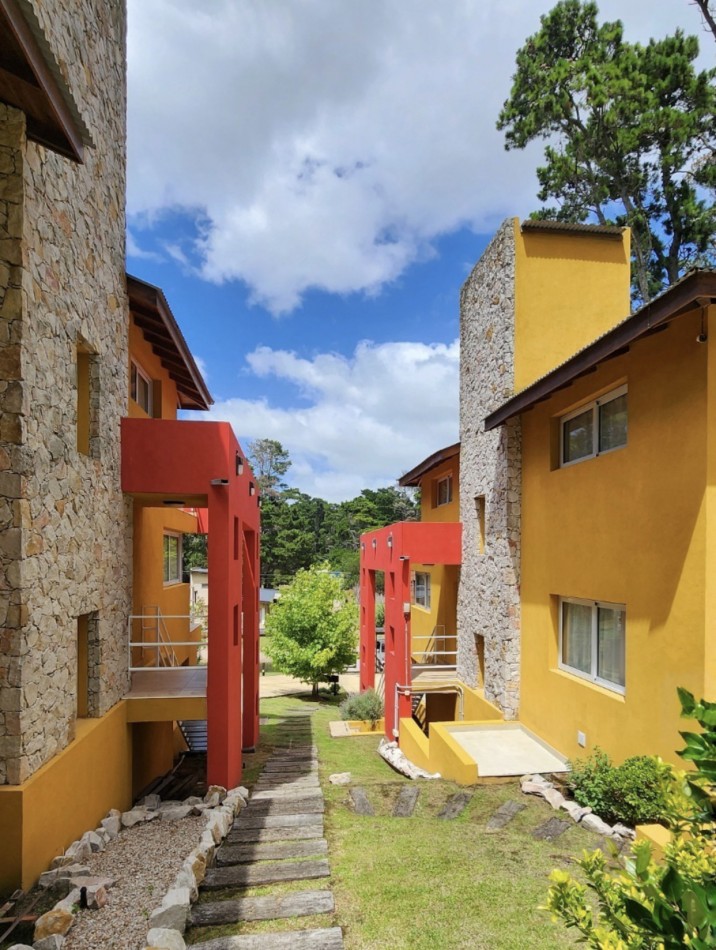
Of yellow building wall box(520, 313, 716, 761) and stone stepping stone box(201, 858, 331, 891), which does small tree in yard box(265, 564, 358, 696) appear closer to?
yellow building wall box(520, 313, 716, 761)

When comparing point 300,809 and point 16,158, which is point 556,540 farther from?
point 16,158

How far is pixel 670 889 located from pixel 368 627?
65.9 feet

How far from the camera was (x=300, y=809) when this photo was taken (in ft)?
27.4

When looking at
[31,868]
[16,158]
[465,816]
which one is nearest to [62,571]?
[31,868]

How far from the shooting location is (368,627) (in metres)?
21.5

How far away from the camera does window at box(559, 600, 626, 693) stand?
334 inches

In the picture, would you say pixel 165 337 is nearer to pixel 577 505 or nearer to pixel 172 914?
pixel 577 505

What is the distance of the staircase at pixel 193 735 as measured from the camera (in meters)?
16.6

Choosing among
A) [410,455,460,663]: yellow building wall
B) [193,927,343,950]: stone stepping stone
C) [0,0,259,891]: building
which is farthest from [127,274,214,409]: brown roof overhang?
[193,927,343,950]: stone stepping stone

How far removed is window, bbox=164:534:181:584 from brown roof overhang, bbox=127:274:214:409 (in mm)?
4193

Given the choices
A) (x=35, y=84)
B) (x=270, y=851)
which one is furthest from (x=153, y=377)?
(x=270, y=851)

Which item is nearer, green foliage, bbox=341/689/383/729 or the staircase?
the staircase

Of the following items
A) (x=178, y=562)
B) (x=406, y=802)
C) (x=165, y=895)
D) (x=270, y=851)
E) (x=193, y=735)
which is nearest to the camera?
(x=165, y=895)

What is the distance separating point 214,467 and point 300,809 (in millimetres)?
5433
